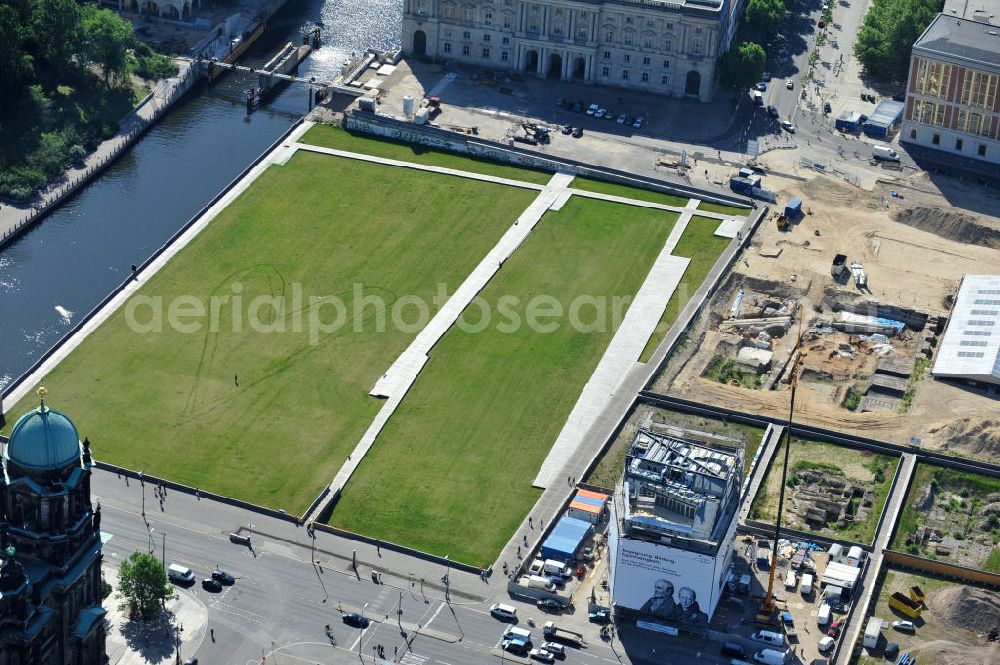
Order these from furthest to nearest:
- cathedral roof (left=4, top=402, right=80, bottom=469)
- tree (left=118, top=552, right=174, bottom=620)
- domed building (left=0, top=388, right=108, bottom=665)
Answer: tree (left=118, top=552, right=174, bottom=620) < domed building (left=0, top=388, right=108, bottom=665) < cathedral roof (left=4, top=402, right=80, bottom=469)

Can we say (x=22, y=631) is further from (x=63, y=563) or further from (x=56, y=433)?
(x=56, y=433)

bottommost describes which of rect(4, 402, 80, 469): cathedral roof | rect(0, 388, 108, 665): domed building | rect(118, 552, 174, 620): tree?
rect(118, 552, 174, 620): tree

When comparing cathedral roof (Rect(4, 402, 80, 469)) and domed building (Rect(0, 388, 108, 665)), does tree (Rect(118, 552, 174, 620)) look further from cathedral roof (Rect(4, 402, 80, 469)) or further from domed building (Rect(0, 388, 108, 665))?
cathedral roof (Rect(4, 402, 80, 469))

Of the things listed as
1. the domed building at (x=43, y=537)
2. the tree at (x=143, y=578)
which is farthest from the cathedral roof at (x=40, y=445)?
the tree at (x=143, y=578)

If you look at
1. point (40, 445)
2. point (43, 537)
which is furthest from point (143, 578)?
point (40, 445)

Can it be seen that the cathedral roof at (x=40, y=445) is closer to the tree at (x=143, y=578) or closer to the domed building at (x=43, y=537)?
the domed building at (x=43, y=537)

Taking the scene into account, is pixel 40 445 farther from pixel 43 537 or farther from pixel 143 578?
pixel 143 578

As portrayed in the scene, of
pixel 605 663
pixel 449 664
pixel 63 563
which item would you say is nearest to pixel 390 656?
pixel 449 664

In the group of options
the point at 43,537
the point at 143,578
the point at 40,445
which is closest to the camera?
the point at 40,445

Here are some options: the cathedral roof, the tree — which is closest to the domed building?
the cathedral roof
